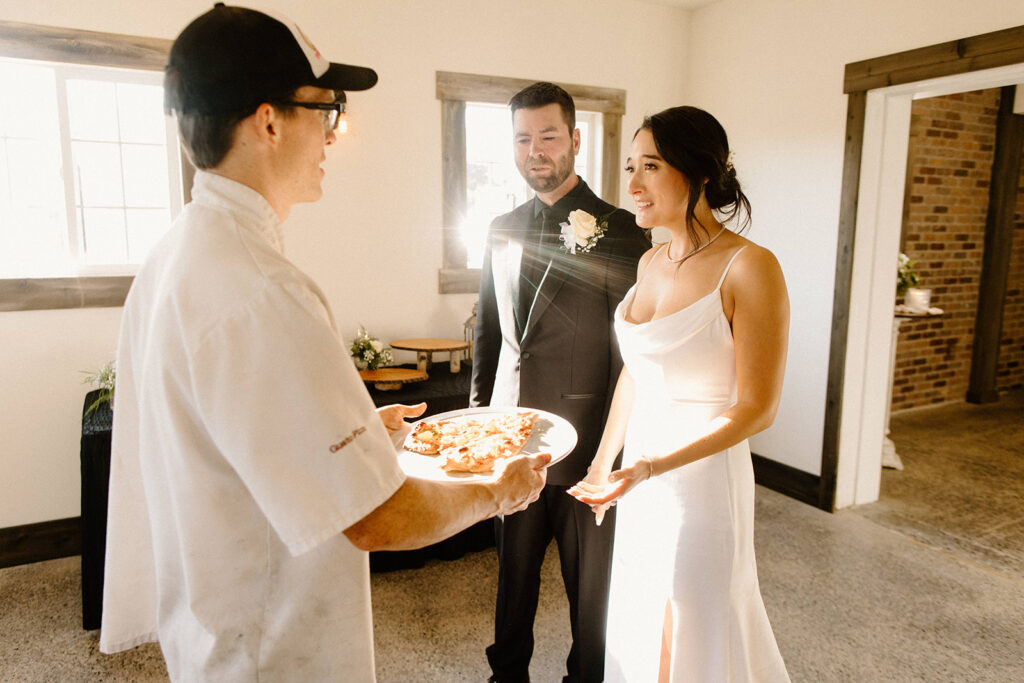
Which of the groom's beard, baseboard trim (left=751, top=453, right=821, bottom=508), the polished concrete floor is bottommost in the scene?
the polished concrete floor

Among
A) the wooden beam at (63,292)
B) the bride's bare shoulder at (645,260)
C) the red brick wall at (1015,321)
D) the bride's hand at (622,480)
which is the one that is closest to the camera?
the bride's hand at (622,480)

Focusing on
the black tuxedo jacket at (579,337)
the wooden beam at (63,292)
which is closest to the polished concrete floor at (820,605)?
the black tuxedo jacket at (579,337)

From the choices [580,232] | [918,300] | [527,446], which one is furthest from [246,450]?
[918,300]

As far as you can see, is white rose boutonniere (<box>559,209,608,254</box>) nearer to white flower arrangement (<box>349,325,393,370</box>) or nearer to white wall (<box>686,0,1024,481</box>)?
white flower arrangement (<box>349,325,393,370</box>)

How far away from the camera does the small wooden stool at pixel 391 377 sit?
3.39 meters

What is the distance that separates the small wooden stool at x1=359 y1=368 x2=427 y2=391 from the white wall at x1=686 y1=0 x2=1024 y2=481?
7.47ft

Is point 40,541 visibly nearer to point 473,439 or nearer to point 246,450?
point 473,439

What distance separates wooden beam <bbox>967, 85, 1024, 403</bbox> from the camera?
19.0 feet

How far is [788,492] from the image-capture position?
13.8 ft

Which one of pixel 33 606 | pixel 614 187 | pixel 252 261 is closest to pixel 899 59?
pixel 614 187

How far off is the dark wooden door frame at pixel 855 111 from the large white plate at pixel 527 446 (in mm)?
2537

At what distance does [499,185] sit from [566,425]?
2813mm

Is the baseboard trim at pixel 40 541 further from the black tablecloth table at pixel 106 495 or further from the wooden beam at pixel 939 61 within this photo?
the wooden beam at pixel 939 61

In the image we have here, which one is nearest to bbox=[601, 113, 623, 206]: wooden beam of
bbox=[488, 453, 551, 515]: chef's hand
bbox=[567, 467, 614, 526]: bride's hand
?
bbox=[567, 467, 614, 526]: bride's hand
